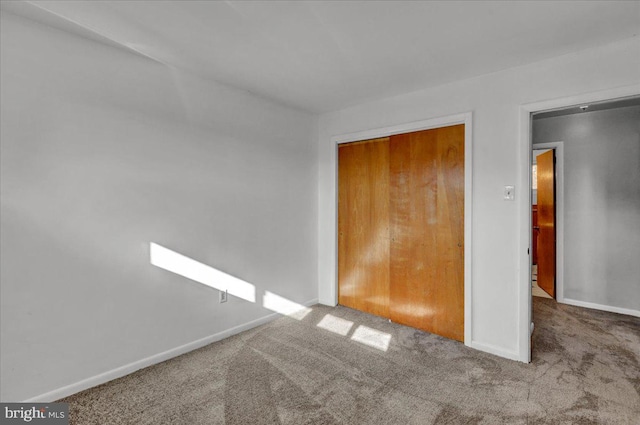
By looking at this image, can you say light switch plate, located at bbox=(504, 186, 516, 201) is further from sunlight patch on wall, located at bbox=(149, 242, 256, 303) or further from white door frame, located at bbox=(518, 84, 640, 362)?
sunlight patch on wall, located at bbox=(149, 242, 256, 303)

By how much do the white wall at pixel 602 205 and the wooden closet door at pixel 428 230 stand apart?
225cm

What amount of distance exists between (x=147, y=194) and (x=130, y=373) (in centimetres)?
139

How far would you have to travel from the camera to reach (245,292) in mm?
3182

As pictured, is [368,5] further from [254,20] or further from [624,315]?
[624,315]

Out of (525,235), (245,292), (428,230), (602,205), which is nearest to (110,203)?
(245,292)

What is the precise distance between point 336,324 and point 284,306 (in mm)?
659

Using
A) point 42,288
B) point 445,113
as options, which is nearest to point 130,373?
point 42,288

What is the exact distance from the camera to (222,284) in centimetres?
299

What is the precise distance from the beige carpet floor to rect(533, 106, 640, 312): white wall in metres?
0.89

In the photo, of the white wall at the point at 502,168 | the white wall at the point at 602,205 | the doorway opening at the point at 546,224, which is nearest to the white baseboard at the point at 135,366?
the white wall at the point at 502,168

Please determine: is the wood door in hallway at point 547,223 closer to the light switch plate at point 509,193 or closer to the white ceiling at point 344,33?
the light switch plate at point 509,193

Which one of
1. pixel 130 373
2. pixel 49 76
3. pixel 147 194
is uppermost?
pixel 49 76

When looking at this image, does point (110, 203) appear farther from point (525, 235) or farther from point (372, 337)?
point (525, 235)

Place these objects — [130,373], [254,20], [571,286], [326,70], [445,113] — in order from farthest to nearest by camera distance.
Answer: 1. [571,286]
2. [445,113]
3. [326,70]
4. [130,373]
5. [254,20]
